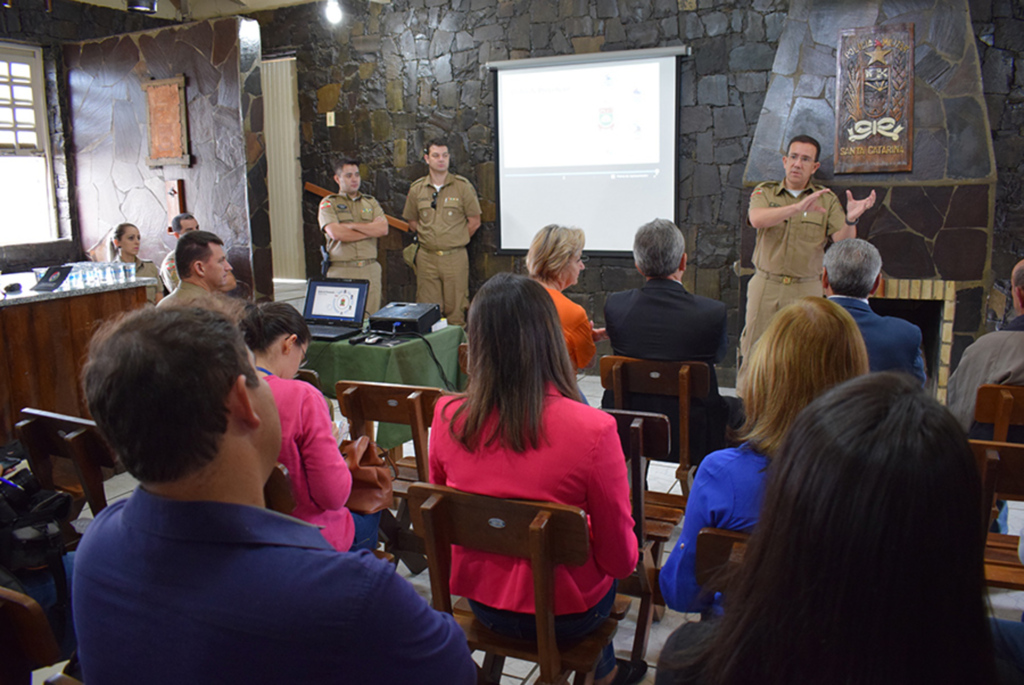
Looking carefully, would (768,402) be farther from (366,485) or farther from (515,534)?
(366,485)

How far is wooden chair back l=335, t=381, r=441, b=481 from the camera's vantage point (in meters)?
2.23

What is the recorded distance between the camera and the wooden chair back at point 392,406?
7.33ft

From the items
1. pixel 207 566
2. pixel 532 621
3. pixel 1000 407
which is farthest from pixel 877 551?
pixel 1000 407

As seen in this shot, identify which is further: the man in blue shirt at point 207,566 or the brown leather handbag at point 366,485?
the brown leather handbag at point 366,485

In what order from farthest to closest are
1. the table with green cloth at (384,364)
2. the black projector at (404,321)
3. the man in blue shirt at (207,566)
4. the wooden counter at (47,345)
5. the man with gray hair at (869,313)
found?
the wooden counter at (47,345)
the black projector at (404,321)
the table with green cloth at (384,364)
the man with gray hair at (869,313)
the man in blue shirt at (207,566)

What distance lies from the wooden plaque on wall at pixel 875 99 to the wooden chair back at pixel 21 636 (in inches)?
180

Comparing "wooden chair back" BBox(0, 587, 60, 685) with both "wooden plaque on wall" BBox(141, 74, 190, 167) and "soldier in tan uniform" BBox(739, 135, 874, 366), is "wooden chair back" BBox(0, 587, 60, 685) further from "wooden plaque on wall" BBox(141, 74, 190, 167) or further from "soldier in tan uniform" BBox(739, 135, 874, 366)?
"wooden plaque on wall" BBox(141, 74, 190, 167)

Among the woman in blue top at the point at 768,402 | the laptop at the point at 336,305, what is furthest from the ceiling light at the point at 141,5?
the woman in blue top at the point at 768,402

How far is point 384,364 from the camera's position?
3260 millimetres

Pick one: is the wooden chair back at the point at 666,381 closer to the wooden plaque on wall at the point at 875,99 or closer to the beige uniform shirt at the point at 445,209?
the wooden plaque on wall at the point at 875,99

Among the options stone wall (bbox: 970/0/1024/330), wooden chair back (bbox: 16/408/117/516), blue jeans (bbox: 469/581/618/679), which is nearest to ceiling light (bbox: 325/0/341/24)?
stone wall (bbox: 970/0/1024/330)

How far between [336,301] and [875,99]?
332 cm

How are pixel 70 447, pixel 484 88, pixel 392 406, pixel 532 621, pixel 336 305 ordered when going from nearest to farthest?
pixel 532 621, pixel 70 447, pixel 392 406, pixel 336 305, pixel 484 88

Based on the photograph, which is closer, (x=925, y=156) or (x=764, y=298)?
(x=925, y=156)
